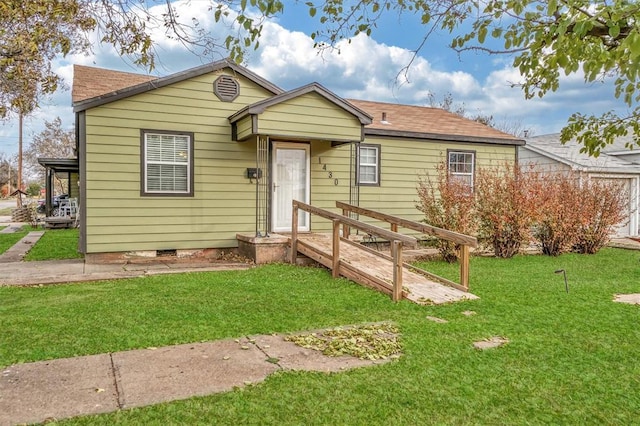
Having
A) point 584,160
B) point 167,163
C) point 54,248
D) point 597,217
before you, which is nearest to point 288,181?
point 167,163

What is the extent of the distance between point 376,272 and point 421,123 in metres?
6.87

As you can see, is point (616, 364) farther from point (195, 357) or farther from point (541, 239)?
point (541, 239)

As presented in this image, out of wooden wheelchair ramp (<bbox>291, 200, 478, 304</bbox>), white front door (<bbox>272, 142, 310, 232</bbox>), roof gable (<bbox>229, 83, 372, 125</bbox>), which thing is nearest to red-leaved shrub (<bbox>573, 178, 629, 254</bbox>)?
wooden wheelchair ramp (<bbox>291, 200, 478, 304</bbox>)

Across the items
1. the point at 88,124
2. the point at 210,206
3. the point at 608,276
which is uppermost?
the point at 88,124

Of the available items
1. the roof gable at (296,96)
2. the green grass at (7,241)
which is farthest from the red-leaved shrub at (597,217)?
the green grass at (7,241)

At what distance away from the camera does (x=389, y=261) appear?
6.85m

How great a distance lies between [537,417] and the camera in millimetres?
2930

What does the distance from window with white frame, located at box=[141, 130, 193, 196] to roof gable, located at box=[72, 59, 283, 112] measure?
2.74 ft

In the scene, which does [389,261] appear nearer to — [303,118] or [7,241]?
[303,118]

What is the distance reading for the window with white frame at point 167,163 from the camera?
8.98 metres

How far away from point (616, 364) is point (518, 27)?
2860mm

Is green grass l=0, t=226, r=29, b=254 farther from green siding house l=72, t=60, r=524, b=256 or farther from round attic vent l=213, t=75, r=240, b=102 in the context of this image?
round attic vent l=213, t=75, r=240, b=102

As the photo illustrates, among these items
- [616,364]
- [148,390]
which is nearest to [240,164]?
[148,390]

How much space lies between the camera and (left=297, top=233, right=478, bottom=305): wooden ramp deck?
615 centimetres
